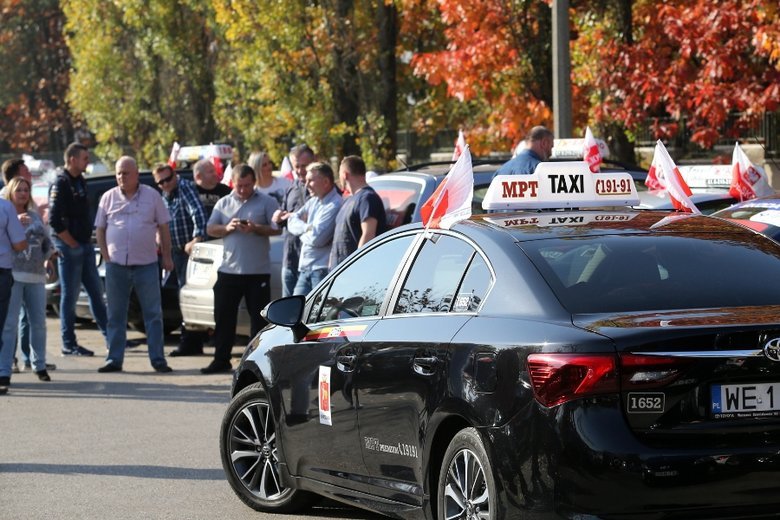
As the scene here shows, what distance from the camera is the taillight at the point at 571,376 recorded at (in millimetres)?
5016

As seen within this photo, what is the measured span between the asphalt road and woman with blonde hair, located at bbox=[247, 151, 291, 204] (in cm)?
226

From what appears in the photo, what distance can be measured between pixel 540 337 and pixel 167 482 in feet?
12.4

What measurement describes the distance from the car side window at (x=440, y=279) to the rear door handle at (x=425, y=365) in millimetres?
225

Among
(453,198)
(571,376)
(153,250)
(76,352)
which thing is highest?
(453,198)

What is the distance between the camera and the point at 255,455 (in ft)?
25.1

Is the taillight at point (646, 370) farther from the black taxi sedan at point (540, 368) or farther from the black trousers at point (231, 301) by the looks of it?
the black trousers at point (231, 301)

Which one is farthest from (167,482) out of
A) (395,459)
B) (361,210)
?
(361,210)

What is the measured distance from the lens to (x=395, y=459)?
624cm

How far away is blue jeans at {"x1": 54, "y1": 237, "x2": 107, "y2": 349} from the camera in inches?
606

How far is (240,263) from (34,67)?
159 ft

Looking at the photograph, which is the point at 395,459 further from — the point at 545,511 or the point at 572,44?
the point at 572,44

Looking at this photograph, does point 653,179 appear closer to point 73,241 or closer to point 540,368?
point 540,368

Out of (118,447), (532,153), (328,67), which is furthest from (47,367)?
(328,67)

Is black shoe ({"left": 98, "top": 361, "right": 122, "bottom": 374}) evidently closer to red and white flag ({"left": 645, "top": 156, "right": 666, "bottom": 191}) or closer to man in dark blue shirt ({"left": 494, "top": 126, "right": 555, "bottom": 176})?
man in dark blue shirt ({"left": 494, "top": 126, "right": 555, "bottom": 176})
